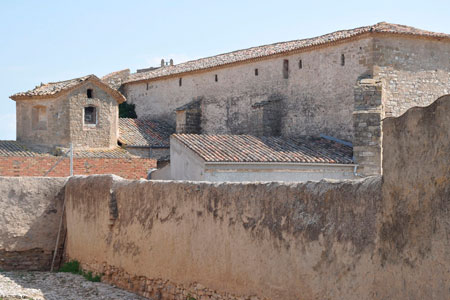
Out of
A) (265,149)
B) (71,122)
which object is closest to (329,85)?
(265,149)

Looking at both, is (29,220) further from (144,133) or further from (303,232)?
(144,133)

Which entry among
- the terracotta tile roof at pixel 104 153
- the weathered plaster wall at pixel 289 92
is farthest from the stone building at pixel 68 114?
the weathered plaster wall at pixel 289 92

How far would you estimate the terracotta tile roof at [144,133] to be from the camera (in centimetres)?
2969

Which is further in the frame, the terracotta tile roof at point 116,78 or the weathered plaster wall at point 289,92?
the terracotta tile roof at point 116,78

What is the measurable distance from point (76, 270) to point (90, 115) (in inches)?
656

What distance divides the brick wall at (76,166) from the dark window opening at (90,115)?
6.83m

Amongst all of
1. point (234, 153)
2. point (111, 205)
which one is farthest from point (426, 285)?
point (234, 153)

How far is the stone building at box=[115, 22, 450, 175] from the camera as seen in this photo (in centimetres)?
2342

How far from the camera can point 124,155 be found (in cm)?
2805

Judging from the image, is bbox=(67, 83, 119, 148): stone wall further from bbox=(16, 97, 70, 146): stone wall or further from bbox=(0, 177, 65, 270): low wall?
bbox=(0, 177, 65, 270): low wall

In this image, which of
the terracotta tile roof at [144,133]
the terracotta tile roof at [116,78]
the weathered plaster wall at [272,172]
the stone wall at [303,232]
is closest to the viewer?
the stone wall at [303,232]

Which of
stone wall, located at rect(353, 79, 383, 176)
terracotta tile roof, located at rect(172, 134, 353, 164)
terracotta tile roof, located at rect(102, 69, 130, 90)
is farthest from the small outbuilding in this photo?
terracotta tile roof, located at rect(102, 69, 130, 90)

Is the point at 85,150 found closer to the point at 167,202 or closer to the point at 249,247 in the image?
the point at 167,202

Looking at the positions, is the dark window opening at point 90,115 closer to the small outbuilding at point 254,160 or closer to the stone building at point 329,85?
the stone building at point 329,85
